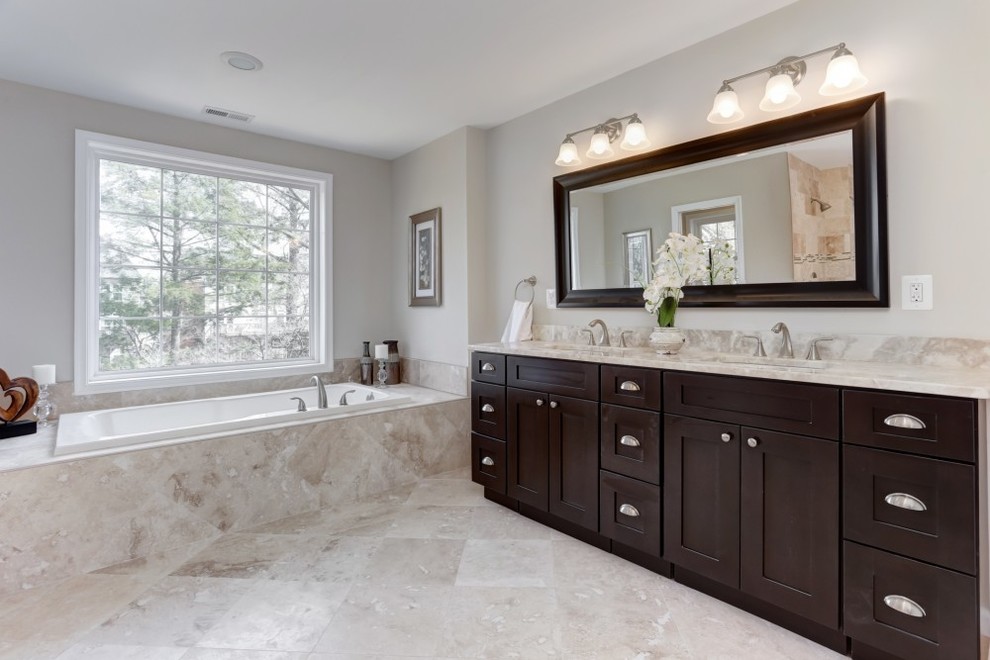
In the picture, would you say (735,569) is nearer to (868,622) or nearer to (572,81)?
(868,622)

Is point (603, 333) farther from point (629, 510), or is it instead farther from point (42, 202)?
point (42, 202)

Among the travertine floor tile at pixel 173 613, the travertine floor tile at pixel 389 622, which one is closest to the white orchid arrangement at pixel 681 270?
the travertine floor tile at pixel 389 622

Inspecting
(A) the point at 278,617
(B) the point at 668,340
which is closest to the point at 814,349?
(B) the point at 668,340

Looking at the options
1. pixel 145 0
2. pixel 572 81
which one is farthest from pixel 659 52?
pixel 145 0

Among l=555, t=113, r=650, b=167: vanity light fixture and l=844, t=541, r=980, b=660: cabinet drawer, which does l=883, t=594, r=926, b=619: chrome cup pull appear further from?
l=555, t=113, r=650, b=167: vanity light fixture

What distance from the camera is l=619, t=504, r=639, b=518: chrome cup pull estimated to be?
6.97 ft

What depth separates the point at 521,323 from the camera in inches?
128

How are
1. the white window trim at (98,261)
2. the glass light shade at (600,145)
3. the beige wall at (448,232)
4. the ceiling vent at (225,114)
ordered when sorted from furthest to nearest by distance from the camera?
the beige wall at (448,232) < the ceiling vent at (225,114) < the white window trim at (98,261) < the glass light shade at (600,145)

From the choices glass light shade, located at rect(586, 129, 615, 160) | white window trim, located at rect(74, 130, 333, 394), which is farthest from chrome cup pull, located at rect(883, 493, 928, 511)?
white window trim, located at rect(74, 130, 333, 394)

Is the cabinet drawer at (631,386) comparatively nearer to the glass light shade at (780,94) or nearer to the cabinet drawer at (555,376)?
the cabinet drawer at (555,376)

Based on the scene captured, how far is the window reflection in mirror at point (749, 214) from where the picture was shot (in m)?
Answer: 1.98

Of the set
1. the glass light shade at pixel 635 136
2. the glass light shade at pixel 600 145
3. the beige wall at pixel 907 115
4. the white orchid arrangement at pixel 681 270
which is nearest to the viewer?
the beige wall at pixel 907 115

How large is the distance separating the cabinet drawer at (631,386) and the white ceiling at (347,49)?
1.51m

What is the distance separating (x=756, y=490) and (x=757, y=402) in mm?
300
